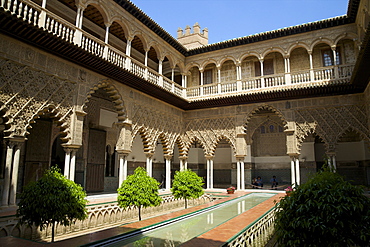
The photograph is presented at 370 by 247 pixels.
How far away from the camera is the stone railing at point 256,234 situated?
4371mm

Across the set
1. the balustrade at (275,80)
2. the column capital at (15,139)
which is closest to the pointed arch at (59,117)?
the column capital at (15,139)

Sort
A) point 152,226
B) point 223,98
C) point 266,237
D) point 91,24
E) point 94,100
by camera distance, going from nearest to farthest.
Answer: point 152,226 < point 266,237 < point 91,24 < point 94,100 < point 223,98

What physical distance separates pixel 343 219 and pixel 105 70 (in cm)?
858

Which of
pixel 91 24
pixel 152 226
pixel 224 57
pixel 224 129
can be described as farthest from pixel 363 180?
pixel 91 24

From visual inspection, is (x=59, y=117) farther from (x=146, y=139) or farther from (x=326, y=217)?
(x=326, y=217)

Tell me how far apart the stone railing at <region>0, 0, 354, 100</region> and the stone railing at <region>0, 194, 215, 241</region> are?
470 centimetres

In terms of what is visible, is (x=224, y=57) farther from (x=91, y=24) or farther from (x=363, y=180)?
(x=363, y=180)

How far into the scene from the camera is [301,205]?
2994mm

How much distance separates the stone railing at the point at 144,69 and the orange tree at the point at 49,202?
4042mm

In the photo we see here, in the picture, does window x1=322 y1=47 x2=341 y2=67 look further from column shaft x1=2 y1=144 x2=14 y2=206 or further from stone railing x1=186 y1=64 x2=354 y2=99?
column shaft x1=2 y1=144 x2=14 y2=206

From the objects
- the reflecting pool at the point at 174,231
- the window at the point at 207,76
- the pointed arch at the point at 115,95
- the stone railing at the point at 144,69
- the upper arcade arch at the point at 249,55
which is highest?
the upper arcade arch at the point at 249,55

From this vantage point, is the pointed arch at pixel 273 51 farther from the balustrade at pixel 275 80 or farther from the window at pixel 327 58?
the window at pixel 327 58

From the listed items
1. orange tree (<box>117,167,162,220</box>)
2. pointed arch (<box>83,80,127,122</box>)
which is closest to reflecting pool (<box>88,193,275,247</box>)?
orange tree (<box>117,167,162,220</box>)

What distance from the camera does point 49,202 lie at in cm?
505
